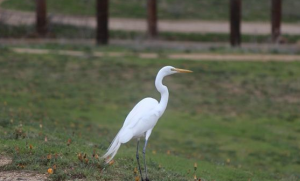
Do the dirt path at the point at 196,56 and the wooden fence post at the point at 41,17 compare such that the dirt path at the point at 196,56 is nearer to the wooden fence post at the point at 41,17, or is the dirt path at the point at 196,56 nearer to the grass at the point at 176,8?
the wooden fence post at the point at 41,17

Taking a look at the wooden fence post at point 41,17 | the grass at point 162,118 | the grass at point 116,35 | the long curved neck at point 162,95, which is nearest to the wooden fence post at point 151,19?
the grass at point 116,35

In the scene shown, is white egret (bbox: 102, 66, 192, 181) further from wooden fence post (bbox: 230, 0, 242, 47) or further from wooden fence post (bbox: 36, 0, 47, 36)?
wooden fence post (bbox: 36, 0, 47, 36)

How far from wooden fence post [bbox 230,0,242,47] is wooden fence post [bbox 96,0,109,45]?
5578 mm

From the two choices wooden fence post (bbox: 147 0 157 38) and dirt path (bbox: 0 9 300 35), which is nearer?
wooden fence post (bbox: 147 0 157 38)

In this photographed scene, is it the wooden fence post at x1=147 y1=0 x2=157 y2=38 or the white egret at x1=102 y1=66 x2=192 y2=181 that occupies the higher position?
the white egret at x1=102 y1=66 x2=192 y2=181

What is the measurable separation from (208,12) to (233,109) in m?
29.7

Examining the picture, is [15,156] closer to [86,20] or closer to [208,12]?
[86,20]

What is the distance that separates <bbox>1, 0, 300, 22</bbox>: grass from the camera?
4791cm

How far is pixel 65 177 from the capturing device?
28.2ft

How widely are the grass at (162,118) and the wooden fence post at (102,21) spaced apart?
13.5 ft

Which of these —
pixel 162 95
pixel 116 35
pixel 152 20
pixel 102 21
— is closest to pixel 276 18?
pixel 152 20

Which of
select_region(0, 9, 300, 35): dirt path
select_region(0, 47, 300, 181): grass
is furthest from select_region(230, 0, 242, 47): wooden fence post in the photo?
select_region(0, 9, 300, 35): dirt path

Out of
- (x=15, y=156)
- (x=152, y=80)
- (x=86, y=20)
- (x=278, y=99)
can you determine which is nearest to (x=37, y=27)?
(x=86, y=20)

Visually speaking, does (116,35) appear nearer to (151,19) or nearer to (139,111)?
(151,19)
